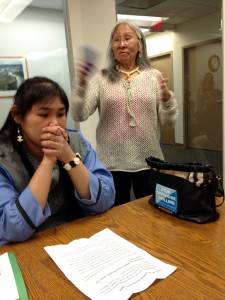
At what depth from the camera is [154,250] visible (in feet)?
2.87

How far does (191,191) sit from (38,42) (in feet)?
7.09

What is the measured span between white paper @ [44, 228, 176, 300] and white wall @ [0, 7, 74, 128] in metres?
1.84

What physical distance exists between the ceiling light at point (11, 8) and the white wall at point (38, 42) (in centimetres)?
3

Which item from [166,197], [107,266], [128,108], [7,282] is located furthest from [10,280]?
[128,108]

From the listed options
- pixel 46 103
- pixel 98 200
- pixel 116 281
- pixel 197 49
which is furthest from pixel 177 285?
pixel 197 49

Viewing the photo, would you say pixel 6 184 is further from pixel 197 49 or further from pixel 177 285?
pixel 197 49

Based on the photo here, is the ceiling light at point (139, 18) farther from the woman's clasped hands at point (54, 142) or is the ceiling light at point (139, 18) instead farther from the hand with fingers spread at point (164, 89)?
the woman's clasped hands at point (54, 142)

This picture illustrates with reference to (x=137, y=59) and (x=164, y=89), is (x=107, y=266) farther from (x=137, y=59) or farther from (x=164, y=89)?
(x=137, y=59)

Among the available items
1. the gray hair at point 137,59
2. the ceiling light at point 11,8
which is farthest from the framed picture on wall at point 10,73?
the gray hair at point 137,59

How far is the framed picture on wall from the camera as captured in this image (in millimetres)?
2461

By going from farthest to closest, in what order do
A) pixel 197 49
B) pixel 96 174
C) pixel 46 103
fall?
pixel 197 49, pixel 96 174, pixel 46 103

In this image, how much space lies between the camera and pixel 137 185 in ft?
5.84

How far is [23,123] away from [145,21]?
107 inches

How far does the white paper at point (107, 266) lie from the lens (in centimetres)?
70
